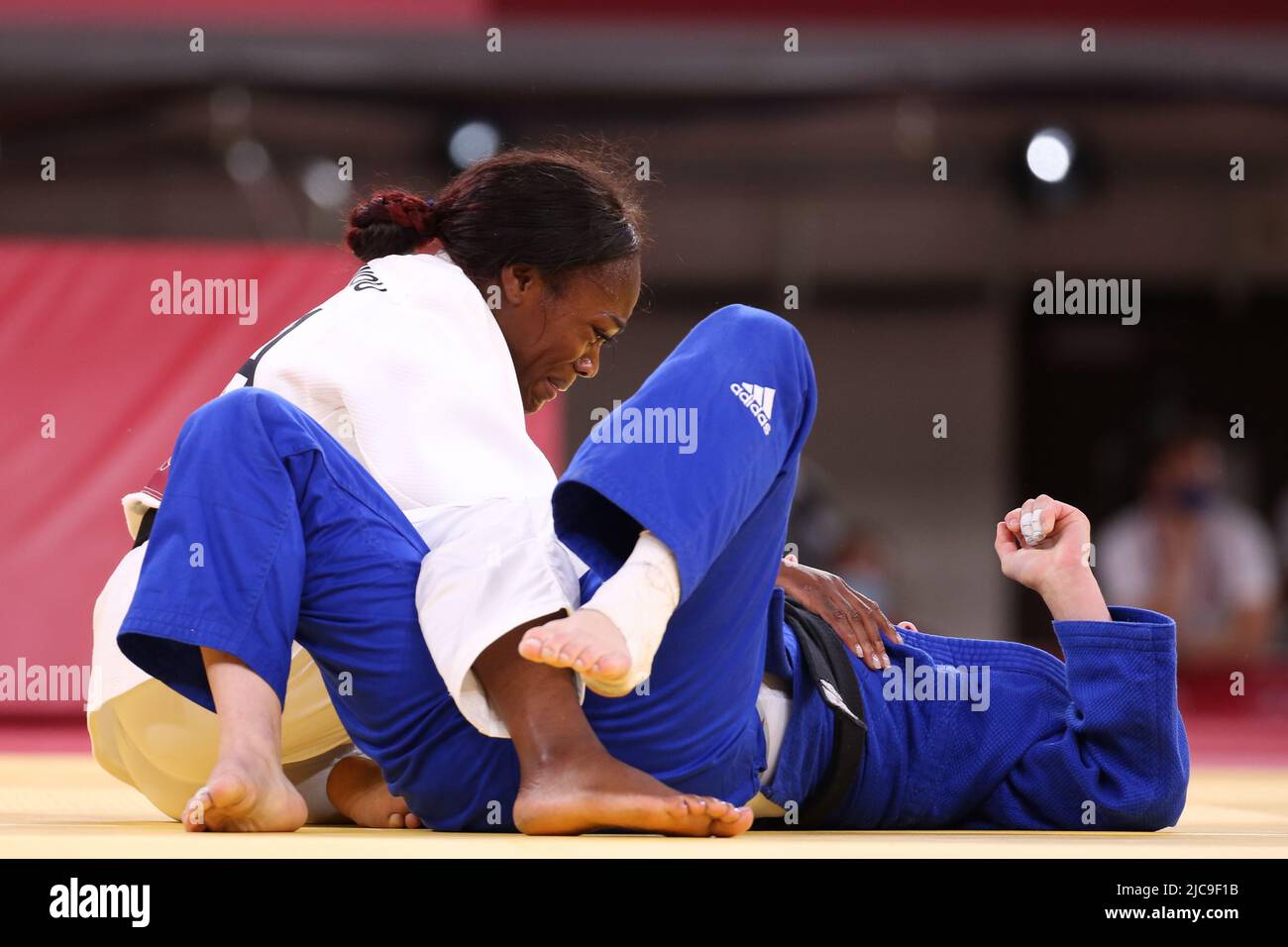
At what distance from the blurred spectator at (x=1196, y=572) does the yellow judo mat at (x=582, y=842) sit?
444 centimetres

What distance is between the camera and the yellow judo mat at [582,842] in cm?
109

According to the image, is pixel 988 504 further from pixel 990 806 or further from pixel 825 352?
pixel 990 806

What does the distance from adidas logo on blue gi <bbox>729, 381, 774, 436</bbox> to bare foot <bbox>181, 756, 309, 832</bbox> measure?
19.5 inches

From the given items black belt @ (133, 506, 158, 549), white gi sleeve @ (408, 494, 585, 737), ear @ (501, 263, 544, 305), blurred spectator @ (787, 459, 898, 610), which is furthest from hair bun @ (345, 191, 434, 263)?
blurred spectator @ (787, 459, 898, 610)

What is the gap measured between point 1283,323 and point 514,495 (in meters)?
7.12

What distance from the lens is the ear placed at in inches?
71.7

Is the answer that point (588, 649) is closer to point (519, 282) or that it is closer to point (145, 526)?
point (145, 526)

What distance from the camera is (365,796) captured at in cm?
159

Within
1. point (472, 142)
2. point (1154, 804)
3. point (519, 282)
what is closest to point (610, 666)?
point (1154, 804)

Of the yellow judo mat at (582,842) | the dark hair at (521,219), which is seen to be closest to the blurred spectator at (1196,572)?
the yellow judo mat at (582,842)

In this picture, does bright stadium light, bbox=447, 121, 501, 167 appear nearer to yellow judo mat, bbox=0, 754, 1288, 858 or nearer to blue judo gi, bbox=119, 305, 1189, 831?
yellow judo mat, bbox=0, 754, 1288, 858

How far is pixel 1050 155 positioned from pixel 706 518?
491cm

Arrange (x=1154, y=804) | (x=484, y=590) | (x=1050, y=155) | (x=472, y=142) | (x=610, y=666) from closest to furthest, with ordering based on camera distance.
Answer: (x=610, y=666)
(x=484, y=590)
(x=1154, y=804)
(x=472, y=142)
(x=1050, y=155)

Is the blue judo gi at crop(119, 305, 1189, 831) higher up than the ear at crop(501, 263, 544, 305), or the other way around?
the ear at crop(501, 263, 544, 305)
